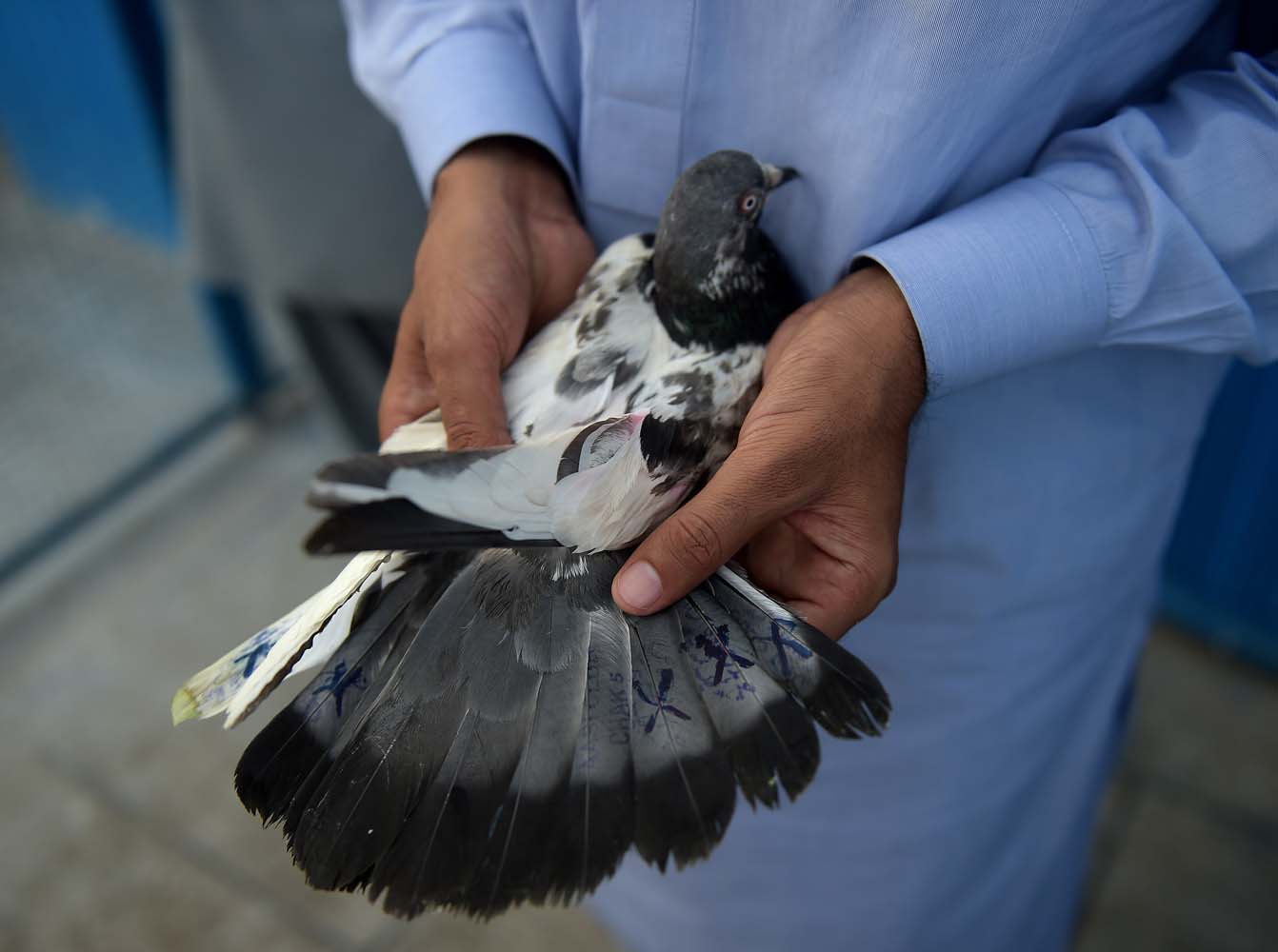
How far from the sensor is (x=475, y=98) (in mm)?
1370

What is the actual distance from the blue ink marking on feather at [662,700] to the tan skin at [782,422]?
81 millimetres

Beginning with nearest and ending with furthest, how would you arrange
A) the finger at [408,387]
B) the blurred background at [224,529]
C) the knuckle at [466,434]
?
1. the knuckle at [466,434]
2. the finger at [408,387]
3. the blurred background at [224,529]

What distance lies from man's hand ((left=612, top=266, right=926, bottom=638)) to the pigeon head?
12cm

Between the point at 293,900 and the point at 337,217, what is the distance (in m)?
1.68

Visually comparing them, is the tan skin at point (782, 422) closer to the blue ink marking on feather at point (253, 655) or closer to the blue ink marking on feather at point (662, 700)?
the blue ink marking on feather at point (662, 700)

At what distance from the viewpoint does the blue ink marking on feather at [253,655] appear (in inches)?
42.2

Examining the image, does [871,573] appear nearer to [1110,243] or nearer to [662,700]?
[662,700]

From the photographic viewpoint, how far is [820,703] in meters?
1.03

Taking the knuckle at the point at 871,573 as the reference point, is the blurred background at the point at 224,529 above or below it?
below

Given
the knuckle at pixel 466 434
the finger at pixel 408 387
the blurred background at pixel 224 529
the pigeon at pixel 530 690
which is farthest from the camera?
the blurred background at pixel 224 529

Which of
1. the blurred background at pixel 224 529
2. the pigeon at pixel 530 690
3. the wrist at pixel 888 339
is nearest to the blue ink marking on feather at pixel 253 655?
the pigeon at pixel 530 690

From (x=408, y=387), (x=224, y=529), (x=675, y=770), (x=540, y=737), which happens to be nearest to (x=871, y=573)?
(x=675, y=770)

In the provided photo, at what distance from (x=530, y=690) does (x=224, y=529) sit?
2.62 m

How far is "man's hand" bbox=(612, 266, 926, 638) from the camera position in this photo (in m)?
1.04
